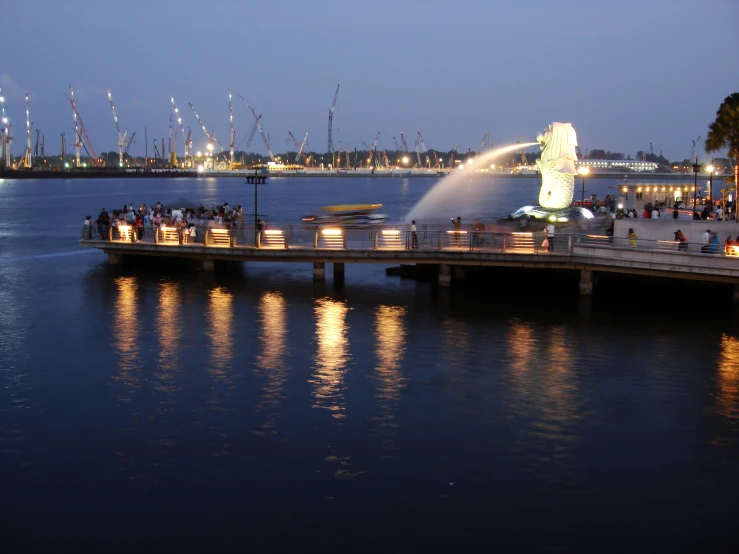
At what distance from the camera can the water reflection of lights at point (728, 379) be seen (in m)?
18.9

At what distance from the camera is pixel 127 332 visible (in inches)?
1034

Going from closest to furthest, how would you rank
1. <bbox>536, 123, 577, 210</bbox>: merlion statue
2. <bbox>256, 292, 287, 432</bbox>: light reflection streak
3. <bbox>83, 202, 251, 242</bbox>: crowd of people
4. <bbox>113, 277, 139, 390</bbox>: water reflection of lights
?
<bbox>256, 292, 287, 432</bbox>: light reflection streak, <bbox>113, 277, 139, 390</bbox>: water reflection of lights, <bbox>83, 202, 251, 242</bbox>: crowd of people, <bbox>536, 123, 577, 210</bbox>: merlion statue

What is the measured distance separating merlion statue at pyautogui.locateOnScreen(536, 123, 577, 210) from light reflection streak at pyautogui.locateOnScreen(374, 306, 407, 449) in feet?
39.1

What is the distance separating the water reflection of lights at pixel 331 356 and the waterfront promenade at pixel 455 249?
2879 millimetres

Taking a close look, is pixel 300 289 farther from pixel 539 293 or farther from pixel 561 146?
pixel 561 146

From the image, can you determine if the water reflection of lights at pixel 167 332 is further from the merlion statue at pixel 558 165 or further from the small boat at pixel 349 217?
the small boat at pixel 349 217

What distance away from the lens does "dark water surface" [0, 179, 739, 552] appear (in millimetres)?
13477

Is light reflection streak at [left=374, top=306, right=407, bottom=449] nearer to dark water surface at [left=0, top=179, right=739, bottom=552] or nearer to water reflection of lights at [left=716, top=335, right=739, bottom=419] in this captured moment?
dark water surface at [left=0, top=179, right=739, bottom=552]

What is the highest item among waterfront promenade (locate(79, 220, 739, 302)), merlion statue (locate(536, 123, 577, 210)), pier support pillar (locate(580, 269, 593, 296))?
merlion statue (locate(536, 123, 577, 210))

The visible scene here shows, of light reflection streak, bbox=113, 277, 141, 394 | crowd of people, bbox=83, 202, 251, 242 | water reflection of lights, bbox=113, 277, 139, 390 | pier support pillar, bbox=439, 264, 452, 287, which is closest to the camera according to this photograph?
light reflection streak, bbox=113, 277, 141, 394

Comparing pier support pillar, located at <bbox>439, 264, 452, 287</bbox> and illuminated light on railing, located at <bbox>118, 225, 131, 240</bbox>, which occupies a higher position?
illuminated light on railing, located at <bbox>118, 225, 131, 240</bbox>

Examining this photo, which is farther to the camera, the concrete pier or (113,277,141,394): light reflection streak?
the concrete pier

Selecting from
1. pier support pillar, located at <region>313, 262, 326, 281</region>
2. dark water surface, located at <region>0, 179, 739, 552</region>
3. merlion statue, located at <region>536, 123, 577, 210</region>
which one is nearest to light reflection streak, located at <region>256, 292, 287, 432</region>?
dark water surface, located at <region>0, 179, 739, 552</region>

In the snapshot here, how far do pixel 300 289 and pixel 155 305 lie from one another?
20.2 feet
